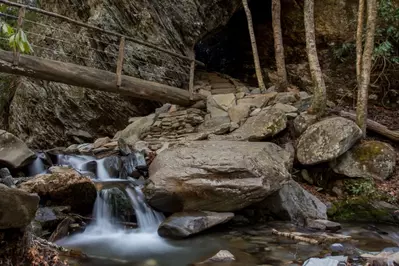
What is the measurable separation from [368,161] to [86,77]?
6.30m

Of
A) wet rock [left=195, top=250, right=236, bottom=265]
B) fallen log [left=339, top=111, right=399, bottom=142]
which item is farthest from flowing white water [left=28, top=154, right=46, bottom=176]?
fallen log [left=339, top=111, right=399, bottom=142]

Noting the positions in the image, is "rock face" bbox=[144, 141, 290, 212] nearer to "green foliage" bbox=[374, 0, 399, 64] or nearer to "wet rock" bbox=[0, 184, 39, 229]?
"wet rock" bbox=[0, 184, 39, 229]

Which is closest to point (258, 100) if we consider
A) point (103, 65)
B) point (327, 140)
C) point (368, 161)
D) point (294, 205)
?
point (327, 140)

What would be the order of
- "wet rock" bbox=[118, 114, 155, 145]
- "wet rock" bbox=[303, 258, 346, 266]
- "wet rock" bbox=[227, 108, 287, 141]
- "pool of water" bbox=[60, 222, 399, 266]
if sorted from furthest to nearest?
"wet rock" bbox=[118, 114, 155, 145], "wet rock" bbox=[227, 108, 287, 141], "pool of water" bbox=[60, 222, 399, 266], "wet rock" bbox=[303, 258, 346, 266]

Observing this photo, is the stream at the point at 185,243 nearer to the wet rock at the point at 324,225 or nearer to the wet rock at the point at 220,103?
the wet rock at the point at 324,225

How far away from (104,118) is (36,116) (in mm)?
2436

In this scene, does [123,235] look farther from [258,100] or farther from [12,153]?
[258,100]

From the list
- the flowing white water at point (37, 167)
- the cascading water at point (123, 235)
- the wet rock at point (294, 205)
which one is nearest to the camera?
the cascading water at point (123, 235)

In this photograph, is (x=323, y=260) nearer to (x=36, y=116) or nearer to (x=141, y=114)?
(x=141, y=114)

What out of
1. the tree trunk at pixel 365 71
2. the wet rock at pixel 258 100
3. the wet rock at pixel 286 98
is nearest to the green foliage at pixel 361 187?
the tree trunk at pixel 365 71

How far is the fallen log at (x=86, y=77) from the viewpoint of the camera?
6.52m

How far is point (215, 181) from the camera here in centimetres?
577

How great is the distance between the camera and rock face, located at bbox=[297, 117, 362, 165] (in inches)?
280

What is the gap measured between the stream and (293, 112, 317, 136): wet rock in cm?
242
